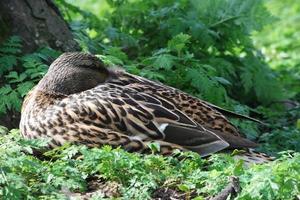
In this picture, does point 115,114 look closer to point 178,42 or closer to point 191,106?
point 191,106

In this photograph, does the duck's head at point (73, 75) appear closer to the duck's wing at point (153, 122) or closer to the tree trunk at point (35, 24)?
the duck's wing at point (153, 122)

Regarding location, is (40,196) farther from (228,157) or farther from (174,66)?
(174,66)

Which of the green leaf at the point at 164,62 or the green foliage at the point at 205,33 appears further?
the green foliage at the point at 205,33

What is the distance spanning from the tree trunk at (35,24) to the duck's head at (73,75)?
95cm

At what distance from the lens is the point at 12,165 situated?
18.1 ft

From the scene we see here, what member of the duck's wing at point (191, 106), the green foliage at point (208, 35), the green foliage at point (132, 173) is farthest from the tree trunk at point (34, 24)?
the green foliage at point (132, 173)

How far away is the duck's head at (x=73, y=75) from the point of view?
7168 mm

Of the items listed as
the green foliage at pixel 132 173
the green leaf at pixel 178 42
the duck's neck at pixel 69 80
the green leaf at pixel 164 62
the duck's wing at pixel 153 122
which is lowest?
the green foliage at pixel 132 173

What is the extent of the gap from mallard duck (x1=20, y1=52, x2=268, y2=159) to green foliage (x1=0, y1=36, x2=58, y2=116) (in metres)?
0.30

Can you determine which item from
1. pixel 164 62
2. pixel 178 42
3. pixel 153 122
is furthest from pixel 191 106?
pixel 178 42

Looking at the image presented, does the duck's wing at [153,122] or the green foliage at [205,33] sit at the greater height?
the green foliage at [205,33]

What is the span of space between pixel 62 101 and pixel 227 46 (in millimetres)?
2944

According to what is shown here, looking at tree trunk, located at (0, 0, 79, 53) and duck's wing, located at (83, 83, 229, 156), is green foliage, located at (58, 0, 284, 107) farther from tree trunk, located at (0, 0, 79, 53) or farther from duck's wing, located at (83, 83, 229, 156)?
duck's wing, located at (83, 83, 229, 156)

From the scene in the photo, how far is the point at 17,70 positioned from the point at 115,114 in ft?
5.23
